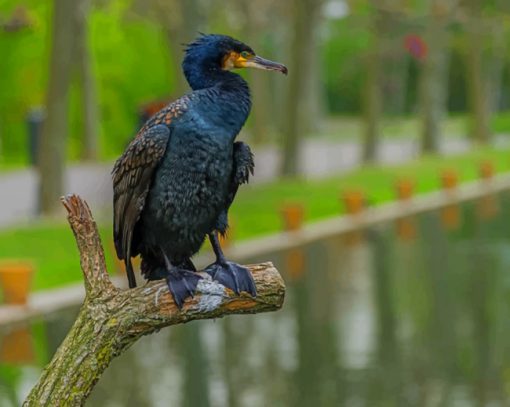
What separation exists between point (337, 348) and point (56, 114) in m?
12.6

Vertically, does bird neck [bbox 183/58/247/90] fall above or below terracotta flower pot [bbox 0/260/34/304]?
above

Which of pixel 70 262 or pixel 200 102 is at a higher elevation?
pixel 200 102

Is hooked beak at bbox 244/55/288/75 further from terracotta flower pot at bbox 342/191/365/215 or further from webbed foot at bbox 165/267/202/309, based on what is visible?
terracotta flower pot at bbox 342/191/365/215

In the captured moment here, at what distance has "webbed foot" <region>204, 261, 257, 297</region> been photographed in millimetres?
5367

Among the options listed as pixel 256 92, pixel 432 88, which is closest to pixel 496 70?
pixel 256 92

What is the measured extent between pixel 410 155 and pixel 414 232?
2527cm

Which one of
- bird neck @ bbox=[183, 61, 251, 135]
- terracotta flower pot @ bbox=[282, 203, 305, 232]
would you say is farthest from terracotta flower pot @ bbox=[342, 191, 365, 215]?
bird neck @ bbox=[183, 61, 251, 135]

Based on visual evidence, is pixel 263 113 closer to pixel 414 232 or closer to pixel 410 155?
pixel 410 155

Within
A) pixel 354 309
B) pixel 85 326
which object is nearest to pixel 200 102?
pixel 85 326

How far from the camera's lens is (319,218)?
Result: 31188 millimetres

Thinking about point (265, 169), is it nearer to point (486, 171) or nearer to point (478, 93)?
point (486, 171)

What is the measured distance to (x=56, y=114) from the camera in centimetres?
2831

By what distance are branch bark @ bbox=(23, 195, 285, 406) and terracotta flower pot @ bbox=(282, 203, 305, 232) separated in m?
22.0

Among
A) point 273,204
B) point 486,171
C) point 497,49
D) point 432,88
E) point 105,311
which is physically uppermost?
point 105,311
